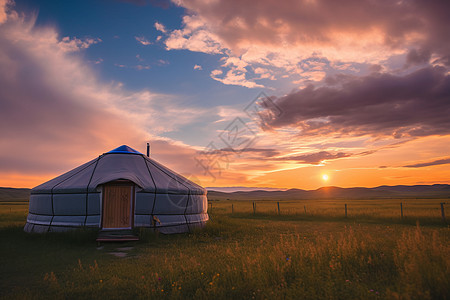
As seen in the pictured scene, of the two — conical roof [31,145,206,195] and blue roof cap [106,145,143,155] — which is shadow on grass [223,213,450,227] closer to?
conical roof [31,145,206,195]

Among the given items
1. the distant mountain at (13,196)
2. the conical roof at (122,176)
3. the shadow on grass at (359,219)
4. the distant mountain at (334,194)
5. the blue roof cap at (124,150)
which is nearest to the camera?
the conical roof at (122,176)

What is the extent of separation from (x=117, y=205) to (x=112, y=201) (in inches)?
8.6

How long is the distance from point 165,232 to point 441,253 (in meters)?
7.96

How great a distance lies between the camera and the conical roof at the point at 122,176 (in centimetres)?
982

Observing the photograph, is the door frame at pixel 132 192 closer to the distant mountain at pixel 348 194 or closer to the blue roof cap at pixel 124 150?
the blue roof cap at pixel 124 150

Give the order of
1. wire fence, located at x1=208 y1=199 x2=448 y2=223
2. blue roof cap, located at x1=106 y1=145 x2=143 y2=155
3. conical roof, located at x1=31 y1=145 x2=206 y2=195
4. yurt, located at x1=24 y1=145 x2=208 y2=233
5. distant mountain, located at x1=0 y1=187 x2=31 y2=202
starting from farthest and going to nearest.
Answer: distant mountain, located at x1=0 y1=187 x2=31 y2=202
wire fence, located at x1=208 y1=199 x2=448 y2=223
blue roof cap, located at x1=106 y1=145 x2=143 y2=155
conical roof, located at x1=31 y1=145 x2=206 y2=195
yurt, located at x1=24 y1=145 x2=208 y2=233

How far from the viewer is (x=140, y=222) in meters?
9.71

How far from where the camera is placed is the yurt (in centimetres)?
965

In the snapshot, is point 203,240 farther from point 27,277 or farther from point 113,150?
point 113,150

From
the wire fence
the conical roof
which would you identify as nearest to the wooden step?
the conical roof

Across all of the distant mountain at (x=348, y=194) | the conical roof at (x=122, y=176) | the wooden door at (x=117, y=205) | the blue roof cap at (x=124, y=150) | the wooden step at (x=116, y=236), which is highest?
the blue roof cap at (x=124, y=150)

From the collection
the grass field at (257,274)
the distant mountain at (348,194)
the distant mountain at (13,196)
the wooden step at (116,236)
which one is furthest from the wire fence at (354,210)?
the distant mountain at (13,196)

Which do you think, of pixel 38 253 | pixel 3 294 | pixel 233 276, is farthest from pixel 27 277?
pixel 233 276

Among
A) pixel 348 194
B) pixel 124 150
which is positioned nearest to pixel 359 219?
pixel 124 150
